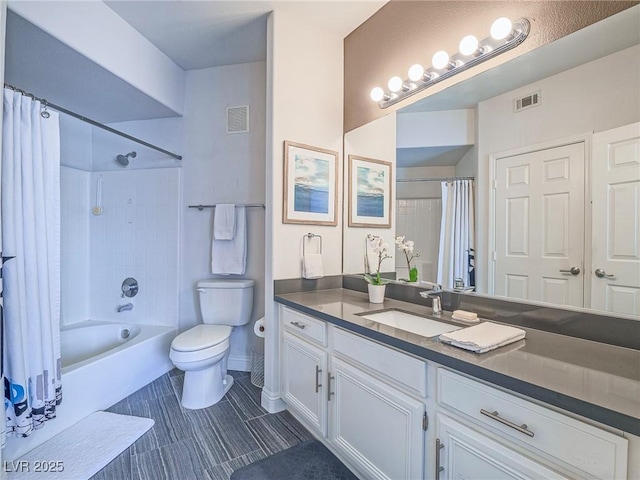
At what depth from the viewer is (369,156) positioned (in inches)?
85.0

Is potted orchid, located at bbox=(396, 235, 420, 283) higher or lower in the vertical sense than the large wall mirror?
lower

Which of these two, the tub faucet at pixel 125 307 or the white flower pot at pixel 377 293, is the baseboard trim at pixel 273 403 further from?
the tub faucet at pixel 125 307

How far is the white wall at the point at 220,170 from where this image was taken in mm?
2607

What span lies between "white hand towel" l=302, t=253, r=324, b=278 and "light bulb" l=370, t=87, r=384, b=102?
3.69 ft

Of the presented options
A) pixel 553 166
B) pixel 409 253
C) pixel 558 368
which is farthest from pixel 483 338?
pixel 409 253

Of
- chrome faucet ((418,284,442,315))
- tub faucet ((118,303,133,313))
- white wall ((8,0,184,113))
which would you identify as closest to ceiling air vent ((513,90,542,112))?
chrome faucet ((418,284,442,315))

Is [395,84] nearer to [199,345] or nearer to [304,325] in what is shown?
[304,325]

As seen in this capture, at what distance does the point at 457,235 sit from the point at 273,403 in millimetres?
1582

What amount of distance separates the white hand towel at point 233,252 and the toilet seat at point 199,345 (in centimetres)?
52

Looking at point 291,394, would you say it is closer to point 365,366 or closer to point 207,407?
point 207,407

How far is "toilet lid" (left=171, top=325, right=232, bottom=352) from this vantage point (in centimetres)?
196

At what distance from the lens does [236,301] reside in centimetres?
248

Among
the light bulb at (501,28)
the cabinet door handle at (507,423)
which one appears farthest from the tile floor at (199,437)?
the light bulb at (501,28)

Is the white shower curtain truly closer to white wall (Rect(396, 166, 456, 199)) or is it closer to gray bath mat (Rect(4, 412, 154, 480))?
gray bath mat (Rect(4, 412, 154, 480))
